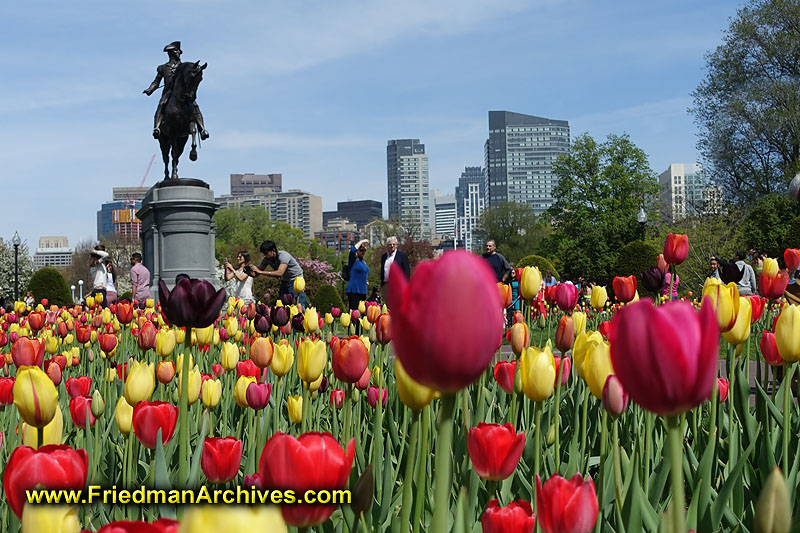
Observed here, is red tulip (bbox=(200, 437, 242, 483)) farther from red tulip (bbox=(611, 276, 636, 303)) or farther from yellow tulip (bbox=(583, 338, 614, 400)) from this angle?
red tulip (bbox=(611, 276, 636, 303))

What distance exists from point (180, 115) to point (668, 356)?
56.2 ft

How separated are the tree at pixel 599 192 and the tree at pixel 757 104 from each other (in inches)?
586

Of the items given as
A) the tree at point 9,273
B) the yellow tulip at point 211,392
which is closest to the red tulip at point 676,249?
the yellow tulip at point 211,392

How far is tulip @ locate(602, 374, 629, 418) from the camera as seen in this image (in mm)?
1603

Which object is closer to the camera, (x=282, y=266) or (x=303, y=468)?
(x=303, y=468)

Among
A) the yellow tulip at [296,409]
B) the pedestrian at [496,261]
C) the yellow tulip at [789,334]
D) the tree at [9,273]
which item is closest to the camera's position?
the yellow tulip at [789,334]

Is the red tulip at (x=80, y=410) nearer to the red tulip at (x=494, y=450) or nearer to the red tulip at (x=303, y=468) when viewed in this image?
the red tulip at (x=494, y=450)

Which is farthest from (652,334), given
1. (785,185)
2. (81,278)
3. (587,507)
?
(81,278)

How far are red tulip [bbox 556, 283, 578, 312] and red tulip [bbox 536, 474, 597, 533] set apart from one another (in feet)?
6.49

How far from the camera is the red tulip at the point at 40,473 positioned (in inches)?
38.4

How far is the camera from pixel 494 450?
1316 mm

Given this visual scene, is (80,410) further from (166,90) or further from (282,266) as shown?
(166,90)

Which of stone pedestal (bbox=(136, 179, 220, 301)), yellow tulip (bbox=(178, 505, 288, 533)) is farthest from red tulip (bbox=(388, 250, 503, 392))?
stone pedestal (bbox=(136, 179, 220, 301))

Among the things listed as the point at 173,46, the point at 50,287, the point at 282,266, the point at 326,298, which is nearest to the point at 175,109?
the point at 173,46
